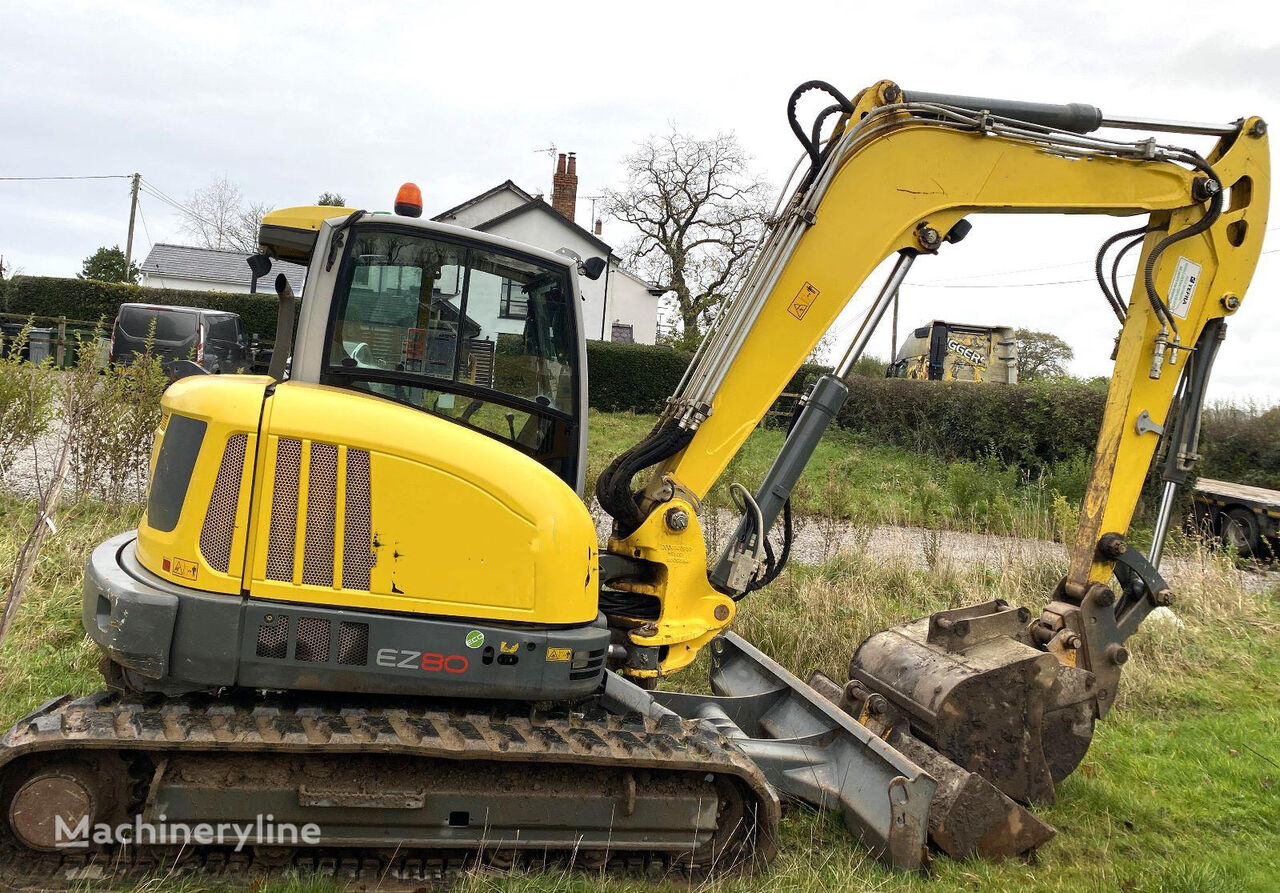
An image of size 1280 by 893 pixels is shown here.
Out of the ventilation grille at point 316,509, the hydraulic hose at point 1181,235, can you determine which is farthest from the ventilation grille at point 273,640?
the hydraulic hose at point 1181,235

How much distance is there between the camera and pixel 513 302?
4.00 m

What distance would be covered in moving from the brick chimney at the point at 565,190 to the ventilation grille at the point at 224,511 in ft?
111

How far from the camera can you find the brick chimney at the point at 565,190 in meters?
36.2

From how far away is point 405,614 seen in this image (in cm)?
341

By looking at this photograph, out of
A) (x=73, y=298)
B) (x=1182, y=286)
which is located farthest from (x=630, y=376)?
(x=1182, y=286)

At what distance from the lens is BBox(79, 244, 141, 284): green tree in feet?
127

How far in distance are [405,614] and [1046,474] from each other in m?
12.8

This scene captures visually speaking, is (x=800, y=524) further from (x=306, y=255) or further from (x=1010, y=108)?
(x=306, y=255)

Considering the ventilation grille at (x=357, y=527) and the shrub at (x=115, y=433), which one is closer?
the ventilation grille at (x=357, y=527)

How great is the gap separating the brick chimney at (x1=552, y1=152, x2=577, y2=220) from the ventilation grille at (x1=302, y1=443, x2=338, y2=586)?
3386 centimetres

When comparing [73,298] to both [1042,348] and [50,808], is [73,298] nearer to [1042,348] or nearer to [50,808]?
[50,808]

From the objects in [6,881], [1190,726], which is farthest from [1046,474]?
[6,881]

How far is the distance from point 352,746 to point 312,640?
1.32 ft

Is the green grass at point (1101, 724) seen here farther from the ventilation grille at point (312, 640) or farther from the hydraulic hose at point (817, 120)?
the hydraulic hose at point (817, 120)
